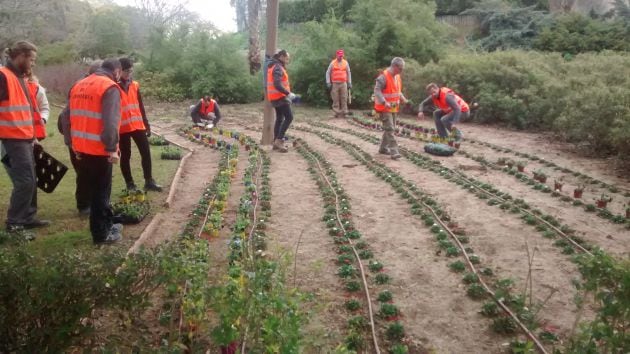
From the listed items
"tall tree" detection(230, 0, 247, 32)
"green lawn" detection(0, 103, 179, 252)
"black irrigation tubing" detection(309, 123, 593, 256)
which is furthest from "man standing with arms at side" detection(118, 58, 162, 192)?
"tall tree" detection(230, 0, 247, 32)

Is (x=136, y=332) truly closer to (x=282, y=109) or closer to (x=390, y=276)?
(x=390, y=276)

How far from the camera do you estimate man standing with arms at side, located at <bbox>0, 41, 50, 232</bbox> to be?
5090mm

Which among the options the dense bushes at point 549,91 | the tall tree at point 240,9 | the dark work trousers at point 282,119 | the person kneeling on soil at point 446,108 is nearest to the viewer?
the dense bushes at point 549,91

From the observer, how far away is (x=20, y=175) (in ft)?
17.1

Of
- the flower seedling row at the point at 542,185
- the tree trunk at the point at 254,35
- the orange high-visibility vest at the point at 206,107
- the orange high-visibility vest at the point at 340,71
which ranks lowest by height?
the flower seedling row at the point at 542,185

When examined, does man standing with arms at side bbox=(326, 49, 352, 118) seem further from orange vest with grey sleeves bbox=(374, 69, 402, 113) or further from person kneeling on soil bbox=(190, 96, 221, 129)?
orange vest with grey sleeves bbox=(374, 69, 402, 113)

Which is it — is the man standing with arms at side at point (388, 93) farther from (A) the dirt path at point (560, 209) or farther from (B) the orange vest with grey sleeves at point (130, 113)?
(B) the orange vest with grey sleeves at point (130, 113)

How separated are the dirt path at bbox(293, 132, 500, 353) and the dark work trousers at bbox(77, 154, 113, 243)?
2743 millimetres

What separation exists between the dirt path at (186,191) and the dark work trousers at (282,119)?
1.29 meters

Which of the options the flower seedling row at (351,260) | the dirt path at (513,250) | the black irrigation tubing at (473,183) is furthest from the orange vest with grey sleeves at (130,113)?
the black irrigation tubing at (473,183)

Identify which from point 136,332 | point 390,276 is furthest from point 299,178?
point 136,332

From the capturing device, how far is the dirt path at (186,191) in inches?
234

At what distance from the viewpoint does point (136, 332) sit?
316 centimetres

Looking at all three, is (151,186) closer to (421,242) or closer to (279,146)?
(279,146)
